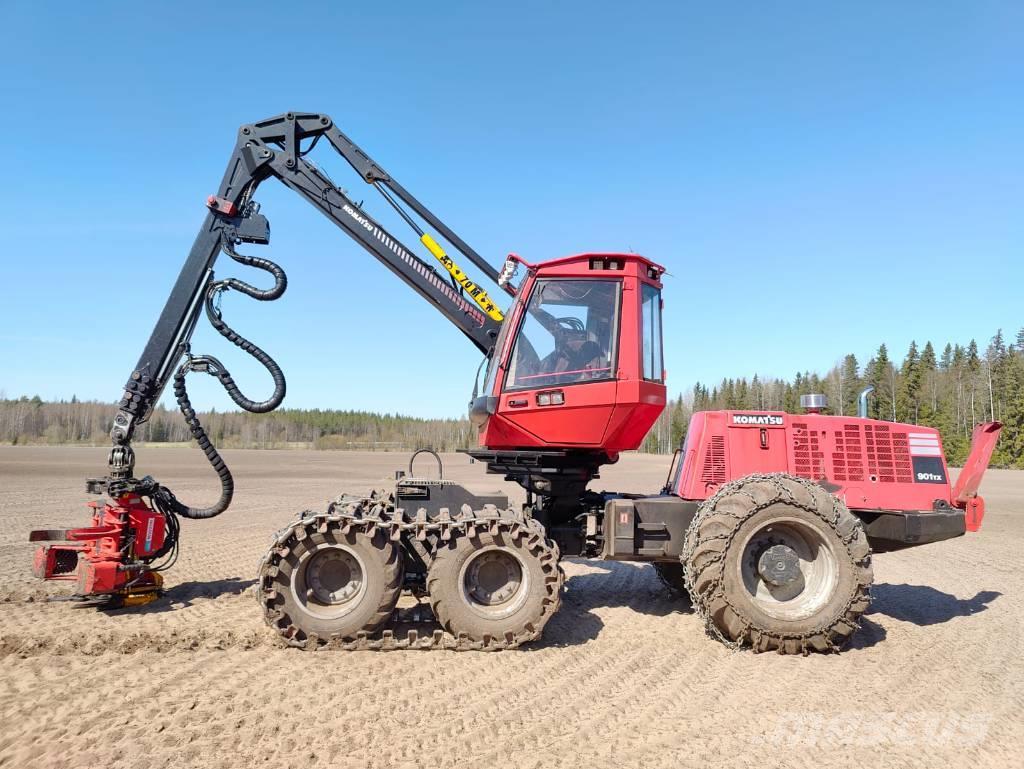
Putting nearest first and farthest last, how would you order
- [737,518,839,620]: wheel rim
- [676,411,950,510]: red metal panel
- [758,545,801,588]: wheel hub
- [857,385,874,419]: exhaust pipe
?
[737,518,839,620]: wheel rim, [758,545,801,588]: wheel hub, [676,411,950,510]: red metal panel, [857,385,874,419]: exhaust pipe

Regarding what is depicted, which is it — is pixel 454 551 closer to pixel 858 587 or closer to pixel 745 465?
pixel 745 465

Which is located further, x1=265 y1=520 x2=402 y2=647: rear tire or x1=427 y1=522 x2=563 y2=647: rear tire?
x1=427 y1=522 x2=563 y2=647: rear tire

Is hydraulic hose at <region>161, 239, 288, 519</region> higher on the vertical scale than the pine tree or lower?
lower

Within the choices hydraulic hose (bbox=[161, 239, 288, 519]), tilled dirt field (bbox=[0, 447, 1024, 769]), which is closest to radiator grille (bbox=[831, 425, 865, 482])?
tilled dirt field (bbox=[0, 447, 1024, 769])

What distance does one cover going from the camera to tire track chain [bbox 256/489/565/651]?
6.68 meters

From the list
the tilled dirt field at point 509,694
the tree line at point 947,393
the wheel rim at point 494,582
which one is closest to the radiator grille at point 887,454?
the tilled dirt field at point 509,694

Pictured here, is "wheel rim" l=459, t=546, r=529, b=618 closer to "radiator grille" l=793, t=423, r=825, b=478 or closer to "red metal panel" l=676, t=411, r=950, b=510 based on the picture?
"red metal panel" l=676, t=411, r=950, b=510

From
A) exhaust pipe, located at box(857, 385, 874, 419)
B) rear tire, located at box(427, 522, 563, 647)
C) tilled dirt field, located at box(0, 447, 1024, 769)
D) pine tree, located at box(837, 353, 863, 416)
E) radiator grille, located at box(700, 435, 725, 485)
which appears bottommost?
tilled dirt field, located at box(0, 447, 1024, 769)

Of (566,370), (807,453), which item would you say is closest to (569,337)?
(566,370)

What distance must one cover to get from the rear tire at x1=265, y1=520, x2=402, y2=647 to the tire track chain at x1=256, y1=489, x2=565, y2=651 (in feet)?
0.07

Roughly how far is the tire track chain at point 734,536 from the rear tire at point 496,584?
153cm

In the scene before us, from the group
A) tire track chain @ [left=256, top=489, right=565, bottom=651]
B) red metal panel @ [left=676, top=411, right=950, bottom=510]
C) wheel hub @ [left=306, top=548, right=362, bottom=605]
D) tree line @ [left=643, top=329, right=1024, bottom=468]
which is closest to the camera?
tire track chain @ [left=256, top=489, right=565, bottom=651]

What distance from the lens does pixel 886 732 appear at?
504 centimetres

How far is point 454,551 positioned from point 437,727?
7.14ft
